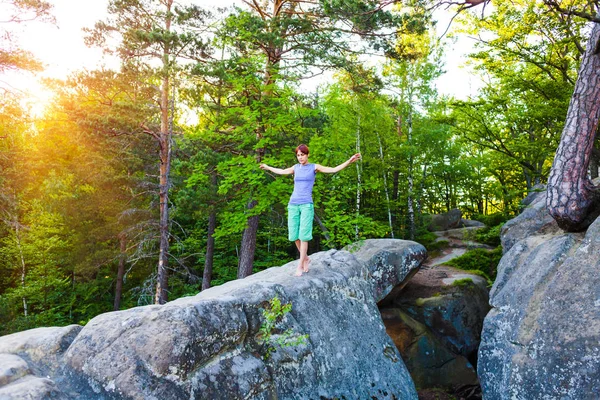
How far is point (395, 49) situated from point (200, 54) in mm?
6118

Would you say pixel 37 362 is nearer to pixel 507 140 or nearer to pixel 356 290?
pixel 356 290

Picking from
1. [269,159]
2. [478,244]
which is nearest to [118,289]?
[269,159]

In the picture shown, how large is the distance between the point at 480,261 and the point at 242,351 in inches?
443

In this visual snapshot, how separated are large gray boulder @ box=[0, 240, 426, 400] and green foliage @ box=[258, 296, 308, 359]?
0.04 m

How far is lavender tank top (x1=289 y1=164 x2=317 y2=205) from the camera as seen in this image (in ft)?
19.6

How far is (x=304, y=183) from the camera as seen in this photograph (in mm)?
5973

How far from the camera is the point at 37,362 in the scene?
3.79m

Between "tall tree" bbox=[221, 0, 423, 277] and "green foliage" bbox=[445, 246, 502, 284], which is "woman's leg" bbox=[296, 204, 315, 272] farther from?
"green foliage" bbox=[445, 246, 502, 284]

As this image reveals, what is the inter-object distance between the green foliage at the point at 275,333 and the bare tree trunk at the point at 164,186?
8.09 metres

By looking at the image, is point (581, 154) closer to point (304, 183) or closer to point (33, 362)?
point (304, 183)

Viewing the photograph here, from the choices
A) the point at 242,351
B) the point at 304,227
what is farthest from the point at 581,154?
the point at 242,351

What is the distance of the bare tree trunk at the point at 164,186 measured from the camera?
1173 centimetres

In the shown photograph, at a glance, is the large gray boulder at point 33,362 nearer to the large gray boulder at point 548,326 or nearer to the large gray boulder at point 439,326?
the large gray boulder at point 548,326

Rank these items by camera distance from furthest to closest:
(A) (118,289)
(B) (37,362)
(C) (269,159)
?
(A) (118,289), (C) (269,159), (B) (37,362)
